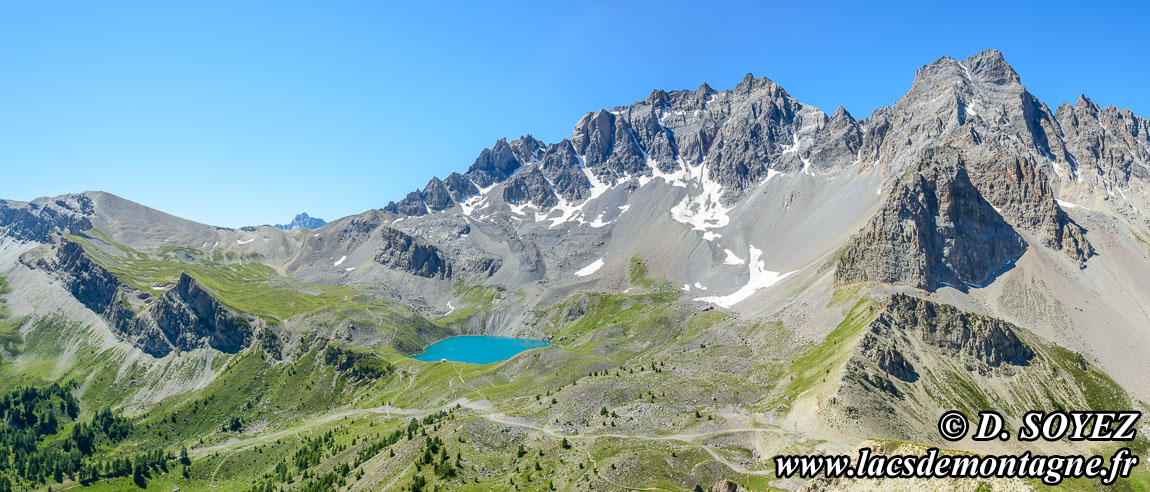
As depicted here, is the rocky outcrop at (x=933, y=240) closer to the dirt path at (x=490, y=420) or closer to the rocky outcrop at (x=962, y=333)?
the rocky outcrop at (x=962, y=333)

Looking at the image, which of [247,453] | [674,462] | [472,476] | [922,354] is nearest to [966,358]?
[922,354]

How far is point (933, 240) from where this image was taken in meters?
181

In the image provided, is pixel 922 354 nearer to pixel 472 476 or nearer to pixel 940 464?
pixel 472 476

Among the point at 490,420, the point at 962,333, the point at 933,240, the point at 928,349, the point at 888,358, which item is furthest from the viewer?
the point at 933,240

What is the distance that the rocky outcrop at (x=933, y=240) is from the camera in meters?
174

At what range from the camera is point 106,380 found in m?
197

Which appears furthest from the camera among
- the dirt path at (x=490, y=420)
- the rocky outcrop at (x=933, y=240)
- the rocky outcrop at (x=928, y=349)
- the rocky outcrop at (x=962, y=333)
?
the rocky outcrop at (x=933, y=240)

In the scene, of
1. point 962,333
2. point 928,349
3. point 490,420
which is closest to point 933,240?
point 962,333

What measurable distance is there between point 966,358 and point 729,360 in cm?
5285

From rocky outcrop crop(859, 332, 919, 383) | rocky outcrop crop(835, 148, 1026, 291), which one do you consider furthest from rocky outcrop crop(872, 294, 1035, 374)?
rocky outcrop crop(835, 148, 1026, 291)

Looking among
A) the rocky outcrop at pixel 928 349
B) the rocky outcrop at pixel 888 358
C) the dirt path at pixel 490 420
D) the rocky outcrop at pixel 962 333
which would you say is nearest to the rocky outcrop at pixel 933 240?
the rocky outcrop at pixel 928 349

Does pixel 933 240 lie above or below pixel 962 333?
above

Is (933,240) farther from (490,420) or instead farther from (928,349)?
(490,420)

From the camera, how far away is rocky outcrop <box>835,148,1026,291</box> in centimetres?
17362
